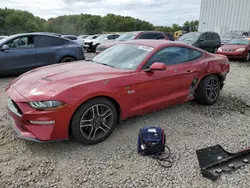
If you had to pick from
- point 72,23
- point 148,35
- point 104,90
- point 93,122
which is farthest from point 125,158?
point 72,23

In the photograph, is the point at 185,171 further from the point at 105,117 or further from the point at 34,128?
the point at 34,128

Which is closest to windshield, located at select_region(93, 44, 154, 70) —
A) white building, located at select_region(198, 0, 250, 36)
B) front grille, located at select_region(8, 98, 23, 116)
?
front grille, located at select_region(8, 98, 23, 116)

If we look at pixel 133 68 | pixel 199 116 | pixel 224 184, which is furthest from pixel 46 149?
pixel 199 116

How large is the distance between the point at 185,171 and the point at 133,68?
5.40 ft

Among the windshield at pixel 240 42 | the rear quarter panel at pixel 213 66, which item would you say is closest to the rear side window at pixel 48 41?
the rear quarter panel at pixel 213 66

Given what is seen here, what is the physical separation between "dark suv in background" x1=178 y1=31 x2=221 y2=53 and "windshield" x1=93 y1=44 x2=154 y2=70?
8541 millimetres

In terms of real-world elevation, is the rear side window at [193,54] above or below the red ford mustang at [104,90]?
above

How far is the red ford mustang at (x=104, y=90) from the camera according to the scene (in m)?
2.66

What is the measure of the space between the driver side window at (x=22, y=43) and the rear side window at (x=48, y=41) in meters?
0.18

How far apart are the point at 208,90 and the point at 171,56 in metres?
1.23

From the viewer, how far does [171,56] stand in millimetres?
3908

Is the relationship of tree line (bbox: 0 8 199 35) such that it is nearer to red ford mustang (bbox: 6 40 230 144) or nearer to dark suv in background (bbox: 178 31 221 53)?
dark suv in background (bbox: 178 31 221 53)

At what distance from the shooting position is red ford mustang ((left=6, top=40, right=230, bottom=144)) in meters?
2.66

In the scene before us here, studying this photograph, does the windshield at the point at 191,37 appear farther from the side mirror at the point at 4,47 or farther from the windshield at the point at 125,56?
the side mirror at the point at 4,47
